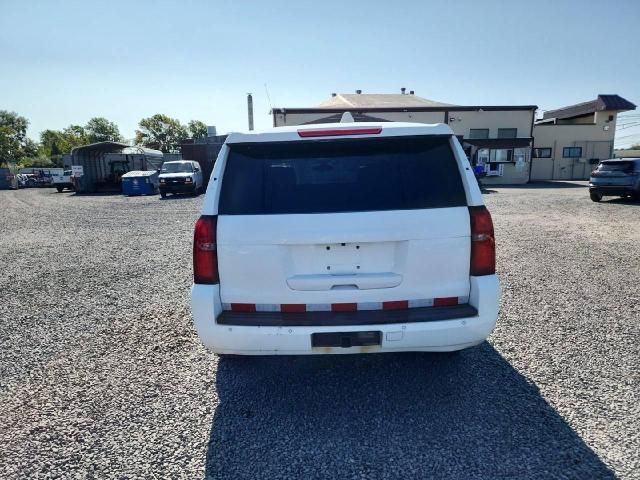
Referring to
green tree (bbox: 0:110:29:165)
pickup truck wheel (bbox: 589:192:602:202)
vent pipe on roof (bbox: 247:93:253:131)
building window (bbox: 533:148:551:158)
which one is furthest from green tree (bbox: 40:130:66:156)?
pickup truck wheel (bbox: 589:192:602:202)

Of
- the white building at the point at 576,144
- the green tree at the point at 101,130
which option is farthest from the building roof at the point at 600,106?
the green tree at the point at 101,130

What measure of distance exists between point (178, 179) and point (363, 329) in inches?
841

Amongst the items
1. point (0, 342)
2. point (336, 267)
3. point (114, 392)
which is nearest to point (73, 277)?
point (0, 342)

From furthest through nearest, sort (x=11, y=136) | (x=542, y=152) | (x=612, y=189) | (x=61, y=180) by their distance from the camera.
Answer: (x=11, y=136), (x=542, y=152), (x=61, y=180), (x=612, y=189)

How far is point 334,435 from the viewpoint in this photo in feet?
8.43

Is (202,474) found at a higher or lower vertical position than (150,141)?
lower

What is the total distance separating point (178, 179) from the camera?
21.8 meters

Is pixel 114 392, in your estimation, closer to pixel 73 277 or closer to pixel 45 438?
pixel 45 438

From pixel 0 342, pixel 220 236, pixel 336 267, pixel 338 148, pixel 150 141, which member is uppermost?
pixel 150 141

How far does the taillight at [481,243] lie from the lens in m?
2.60

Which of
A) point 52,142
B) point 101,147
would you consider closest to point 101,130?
point 52,142

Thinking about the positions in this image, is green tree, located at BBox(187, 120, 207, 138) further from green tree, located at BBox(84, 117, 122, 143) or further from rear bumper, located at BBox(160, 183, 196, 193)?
rear bumper, located at BBox(160, 183, 196, 193)

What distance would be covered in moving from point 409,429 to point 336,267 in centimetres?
120

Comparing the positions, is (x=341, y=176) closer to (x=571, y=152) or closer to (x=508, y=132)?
(x=508, y=132)
